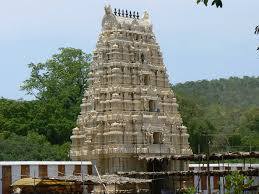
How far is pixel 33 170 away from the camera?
111 ft

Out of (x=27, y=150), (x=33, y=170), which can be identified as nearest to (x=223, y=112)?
(x=27, y=150)

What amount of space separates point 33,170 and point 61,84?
917 inches

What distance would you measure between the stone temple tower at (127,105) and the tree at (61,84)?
1549 centimetres

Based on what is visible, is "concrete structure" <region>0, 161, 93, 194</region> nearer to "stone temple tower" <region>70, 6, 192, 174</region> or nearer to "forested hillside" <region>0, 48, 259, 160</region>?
"stone temple tower" <region>70, 6, 192, 174</region>

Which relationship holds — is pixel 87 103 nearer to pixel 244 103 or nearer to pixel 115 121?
pixel 115 121

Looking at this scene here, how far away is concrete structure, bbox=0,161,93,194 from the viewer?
3316 cm

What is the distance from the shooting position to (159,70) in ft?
Result: 127

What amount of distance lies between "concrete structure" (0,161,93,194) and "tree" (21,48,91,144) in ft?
→ 59.2

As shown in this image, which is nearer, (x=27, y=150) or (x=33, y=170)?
(x=33, y=170)

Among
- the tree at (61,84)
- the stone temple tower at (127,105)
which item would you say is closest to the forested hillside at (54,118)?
the tree at (61,84)

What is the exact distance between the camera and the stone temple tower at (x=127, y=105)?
36.2 m

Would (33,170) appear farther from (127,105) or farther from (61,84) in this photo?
(61,84)

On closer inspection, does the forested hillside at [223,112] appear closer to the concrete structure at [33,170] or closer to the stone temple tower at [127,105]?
the stone temple tower at [127,105]

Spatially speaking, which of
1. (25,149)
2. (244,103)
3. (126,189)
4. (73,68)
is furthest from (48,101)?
(244,103)
